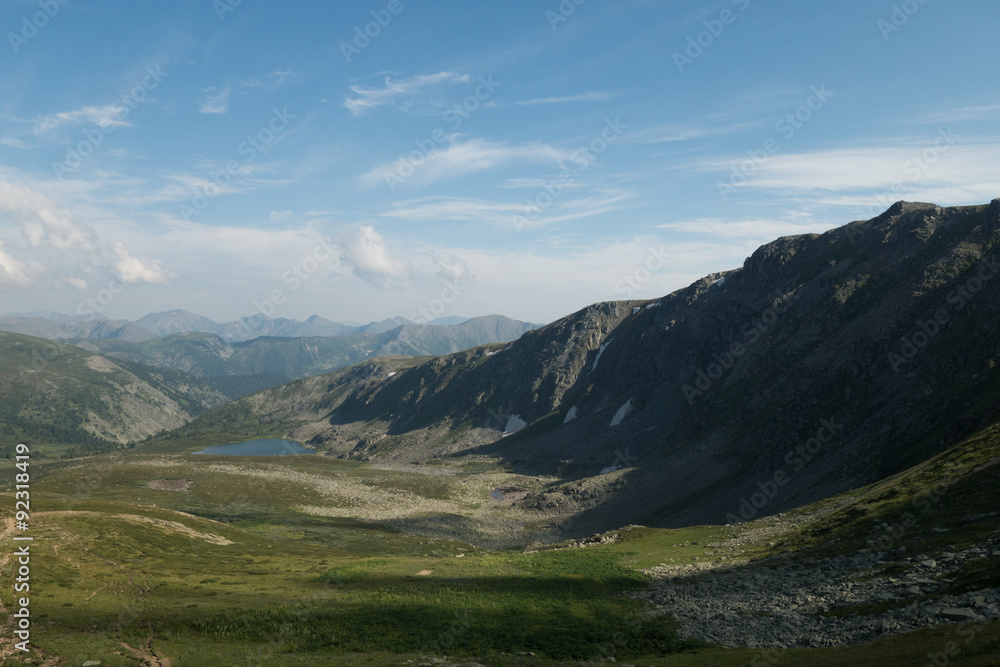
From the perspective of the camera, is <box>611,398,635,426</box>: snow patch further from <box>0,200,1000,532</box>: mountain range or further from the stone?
the stone

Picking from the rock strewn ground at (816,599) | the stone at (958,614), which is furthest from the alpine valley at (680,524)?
the rock strewn ground at (816,599)

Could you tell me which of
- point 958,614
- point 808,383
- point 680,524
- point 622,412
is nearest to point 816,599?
point 958,614

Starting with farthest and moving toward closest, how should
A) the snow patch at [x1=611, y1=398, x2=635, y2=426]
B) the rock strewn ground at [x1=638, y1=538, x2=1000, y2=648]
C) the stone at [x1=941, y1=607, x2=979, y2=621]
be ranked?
the snow patch at [x1=611, y1=398, x2=635, y2=426] < the rock strewn ground at [x1=638, y1=538, x2=1000, y2=648] < the stone at [x1=941, y1=607, x2=979, y2=621]

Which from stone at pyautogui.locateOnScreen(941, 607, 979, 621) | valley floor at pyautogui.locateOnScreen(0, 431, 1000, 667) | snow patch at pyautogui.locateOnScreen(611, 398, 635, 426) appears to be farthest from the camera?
snow patch at pyautogui.locateOnScreen(611, 398, 635, 426)

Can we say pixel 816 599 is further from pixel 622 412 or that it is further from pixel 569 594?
pixel 622 412

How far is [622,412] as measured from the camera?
180125 millimetres

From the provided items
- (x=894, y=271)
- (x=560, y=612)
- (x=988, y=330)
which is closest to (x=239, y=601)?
(x=560, y=612)

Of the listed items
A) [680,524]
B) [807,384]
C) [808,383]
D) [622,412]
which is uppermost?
[808,383]

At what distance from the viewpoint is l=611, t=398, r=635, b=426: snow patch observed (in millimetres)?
177125

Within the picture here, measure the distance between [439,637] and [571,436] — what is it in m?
153

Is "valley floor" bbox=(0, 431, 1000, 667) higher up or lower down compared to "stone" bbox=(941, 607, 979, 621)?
lower down

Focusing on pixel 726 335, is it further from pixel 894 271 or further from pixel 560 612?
pixel 560 612

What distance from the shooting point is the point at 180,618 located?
35844mm

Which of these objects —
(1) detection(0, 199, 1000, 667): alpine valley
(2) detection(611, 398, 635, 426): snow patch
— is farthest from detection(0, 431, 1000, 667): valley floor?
(2) detection(611, 398, 635, 426): snow patch
